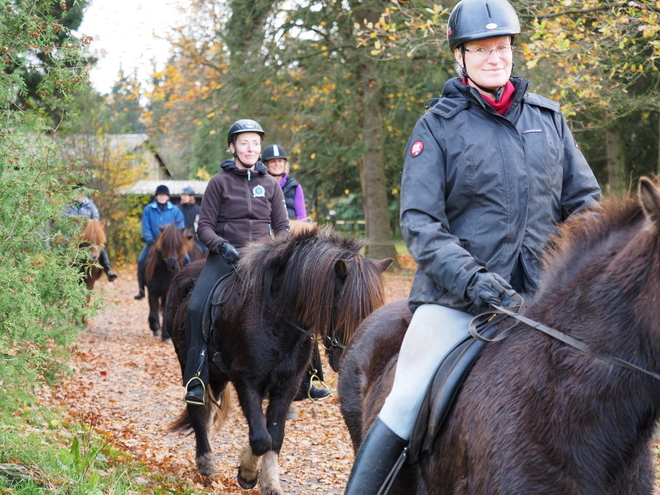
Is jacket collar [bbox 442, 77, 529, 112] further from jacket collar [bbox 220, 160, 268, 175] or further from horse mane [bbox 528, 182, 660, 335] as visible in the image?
jacket collar [bbox 220, 160, 268, 175]

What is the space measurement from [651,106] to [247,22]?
1191 centimetres

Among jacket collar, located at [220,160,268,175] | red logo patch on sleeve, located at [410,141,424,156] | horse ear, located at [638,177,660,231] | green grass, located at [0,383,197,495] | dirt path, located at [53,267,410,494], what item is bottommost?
dirt path, located at [53,267,410,494]

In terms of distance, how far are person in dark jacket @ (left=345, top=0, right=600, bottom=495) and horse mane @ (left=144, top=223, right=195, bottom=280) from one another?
10.8 m

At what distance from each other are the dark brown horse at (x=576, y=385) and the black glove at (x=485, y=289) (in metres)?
0.13

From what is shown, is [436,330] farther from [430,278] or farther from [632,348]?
[632,348]

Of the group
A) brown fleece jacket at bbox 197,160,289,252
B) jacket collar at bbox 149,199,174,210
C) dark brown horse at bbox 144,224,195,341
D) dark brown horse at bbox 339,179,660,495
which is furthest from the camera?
jacket collar at bbox 149,199,174,210

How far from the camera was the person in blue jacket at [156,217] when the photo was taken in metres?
15.2

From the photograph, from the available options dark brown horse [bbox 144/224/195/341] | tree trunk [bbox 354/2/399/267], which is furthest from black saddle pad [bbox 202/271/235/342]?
tree trunk [bbox 354/2/399/267]

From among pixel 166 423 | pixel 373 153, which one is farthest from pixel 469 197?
pixel 373 153

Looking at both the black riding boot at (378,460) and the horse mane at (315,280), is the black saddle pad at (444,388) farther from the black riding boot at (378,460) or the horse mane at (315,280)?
the horse mane at (315,280)

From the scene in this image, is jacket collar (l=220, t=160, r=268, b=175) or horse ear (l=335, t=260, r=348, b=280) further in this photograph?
jacket collar (l=220, t=160, r=268, b=175)

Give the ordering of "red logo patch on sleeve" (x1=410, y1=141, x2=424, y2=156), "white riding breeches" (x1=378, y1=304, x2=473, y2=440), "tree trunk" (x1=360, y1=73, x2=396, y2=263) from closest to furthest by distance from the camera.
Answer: "white riding breeches" (x1=378, y1=304, x2=473, y2=440), "red logo patch on sleeve" (x1=410, y1=141, x2=424, y2=156), "tree trunk" (x1=360, y1=73, x2=396, y2=263)

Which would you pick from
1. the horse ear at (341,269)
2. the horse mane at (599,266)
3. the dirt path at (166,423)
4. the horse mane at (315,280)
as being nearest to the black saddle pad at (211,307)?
the horse mane at (315,280)

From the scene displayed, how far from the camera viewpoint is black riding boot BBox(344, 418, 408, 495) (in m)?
3.01
